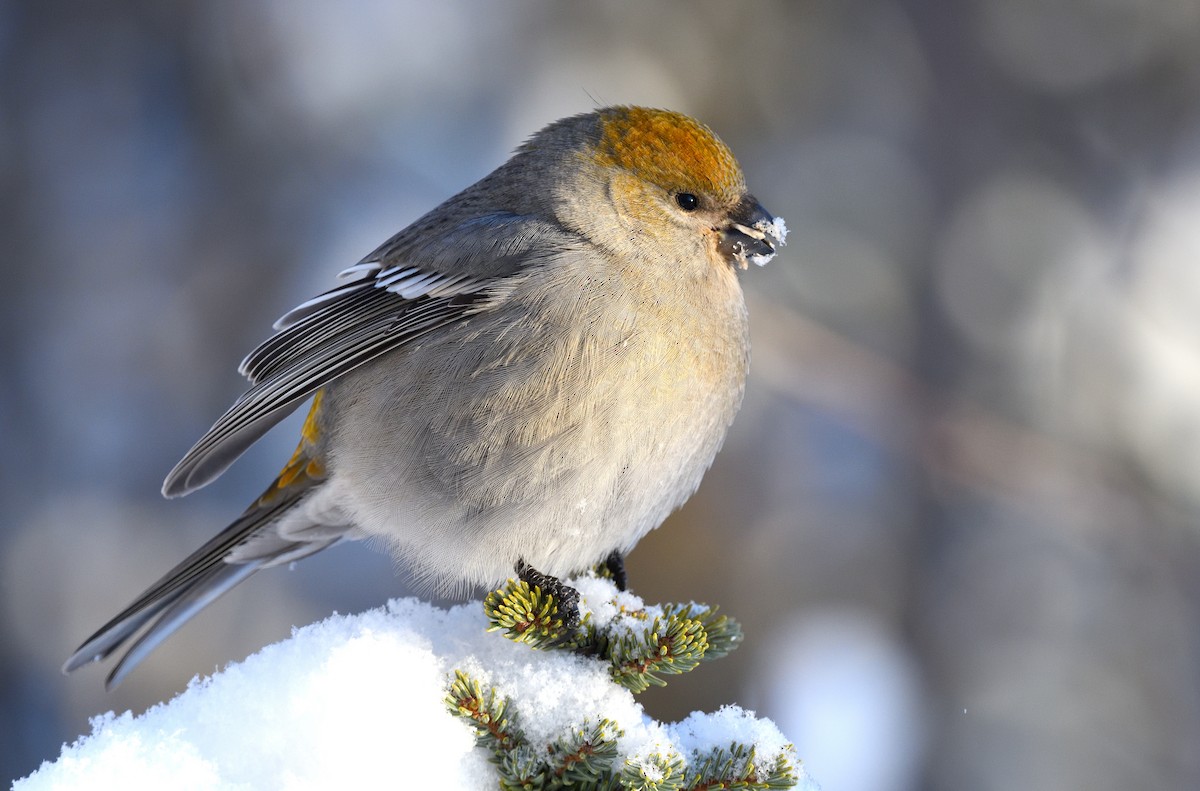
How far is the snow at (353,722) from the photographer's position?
1591 millimetres

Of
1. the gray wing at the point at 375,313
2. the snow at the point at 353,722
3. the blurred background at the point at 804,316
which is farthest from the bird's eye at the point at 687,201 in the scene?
the blurred background at the point at 804,316

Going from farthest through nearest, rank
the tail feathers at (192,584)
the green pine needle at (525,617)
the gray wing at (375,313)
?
the tail feathers at (192,584) < the gray wing at (375,313) < the green pine needle at (525,617)

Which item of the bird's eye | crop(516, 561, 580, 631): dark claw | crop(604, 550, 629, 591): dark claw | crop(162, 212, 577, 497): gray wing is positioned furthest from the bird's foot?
the bird's eye

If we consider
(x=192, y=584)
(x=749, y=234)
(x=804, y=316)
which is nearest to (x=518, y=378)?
(x=749, y=234)

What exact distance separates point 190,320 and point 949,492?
13.6ft

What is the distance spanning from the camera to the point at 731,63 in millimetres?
5355

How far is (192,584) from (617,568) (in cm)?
129

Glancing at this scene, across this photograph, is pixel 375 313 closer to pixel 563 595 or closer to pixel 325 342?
pixel 325 342

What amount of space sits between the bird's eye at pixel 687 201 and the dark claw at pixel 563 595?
1116mm

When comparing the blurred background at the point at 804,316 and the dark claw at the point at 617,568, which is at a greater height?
the blurred background at the point at 804,316

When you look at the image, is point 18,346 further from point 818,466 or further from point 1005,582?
point 1005,582

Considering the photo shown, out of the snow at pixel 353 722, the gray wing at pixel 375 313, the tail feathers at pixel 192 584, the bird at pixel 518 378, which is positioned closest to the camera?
the snow at pixel 353 722

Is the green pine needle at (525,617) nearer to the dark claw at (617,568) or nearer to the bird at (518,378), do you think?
the bird at (518,378)

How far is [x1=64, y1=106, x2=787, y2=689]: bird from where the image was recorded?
2.41 meters
